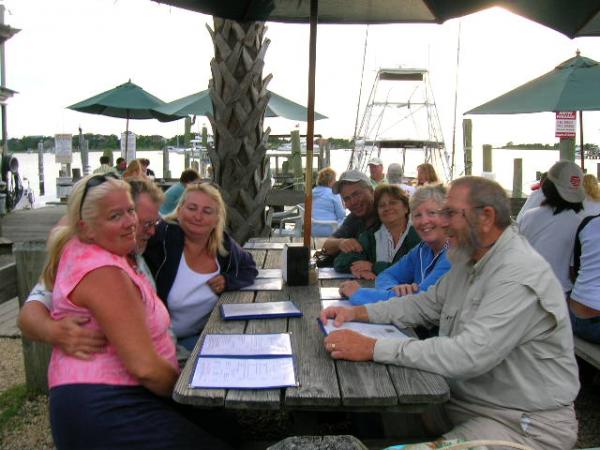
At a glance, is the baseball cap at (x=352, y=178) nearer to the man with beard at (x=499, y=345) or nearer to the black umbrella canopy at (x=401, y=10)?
the black umbrella canopy at (x=401, y=10)

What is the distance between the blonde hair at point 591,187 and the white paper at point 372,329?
2617mm

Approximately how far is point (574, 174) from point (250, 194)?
8.85ft

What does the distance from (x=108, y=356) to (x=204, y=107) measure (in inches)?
340

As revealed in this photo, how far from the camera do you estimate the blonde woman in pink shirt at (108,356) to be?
172 centimetres

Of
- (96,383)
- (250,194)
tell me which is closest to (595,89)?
(250,194)

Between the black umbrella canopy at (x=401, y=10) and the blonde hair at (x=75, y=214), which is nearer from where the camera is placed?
the blonde hair at (x=75, y=214)

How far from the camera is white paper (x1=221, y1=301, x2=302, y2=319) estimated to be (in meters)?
2.35

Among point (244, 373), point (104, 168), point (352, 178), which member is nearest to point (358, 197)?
point (352, 178)

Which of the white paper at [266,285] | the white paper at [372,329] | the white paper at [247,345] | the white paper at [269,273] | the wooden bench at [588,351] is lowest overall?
the wooden bench at [588,351]

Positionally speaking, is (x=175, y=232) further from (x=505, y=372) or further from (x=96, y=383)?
(x=505, y=372)

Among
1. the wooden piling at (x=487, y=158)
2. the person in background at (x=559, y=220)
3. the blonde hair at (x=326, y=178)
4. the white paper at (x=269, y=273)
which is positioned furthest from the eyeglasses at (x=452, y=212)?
the wooden piling at (x=487, y=158)

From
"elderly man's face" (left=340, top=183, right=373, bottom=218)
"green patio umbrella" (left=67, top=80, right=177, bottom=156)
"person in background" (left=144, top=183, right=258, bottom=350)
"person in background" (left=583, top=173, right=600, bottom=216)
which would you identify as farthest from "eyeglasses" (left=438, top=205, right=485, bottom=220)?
"green patio umbrella" (left=67, top=80, right=177, bottom=156)

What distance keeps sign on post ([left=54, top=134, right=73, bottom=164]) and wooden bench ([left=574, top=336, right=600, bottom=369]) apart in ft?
48.1

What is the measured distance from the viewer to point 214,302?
2.73m
